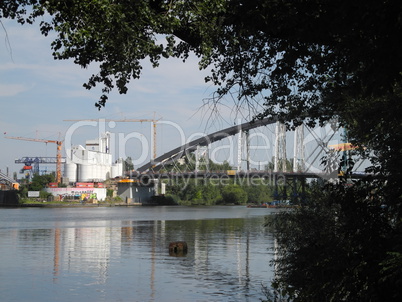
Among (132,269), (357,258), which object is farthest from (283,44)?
(132,269)

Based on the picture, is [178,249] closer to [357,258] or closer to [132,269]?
[132,269]

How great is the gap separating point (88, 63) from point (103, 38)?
94 cm

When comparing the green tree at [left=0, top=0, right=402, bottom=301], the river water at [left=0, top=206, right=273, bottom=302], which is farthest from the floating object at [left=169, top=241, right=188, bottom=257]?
the green tree at [left=0, top=0, right=402, bottom=301]

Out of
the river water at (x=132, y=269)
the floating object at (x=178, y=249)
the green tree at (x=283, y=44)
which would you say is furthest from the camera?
the floating object at (x=178, y=249)

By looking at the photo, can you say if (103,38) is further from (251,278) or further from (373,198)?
(251,278)

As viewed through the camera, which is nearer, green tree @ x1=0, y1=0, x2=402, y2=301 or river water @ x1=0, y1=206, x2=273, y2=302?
green tree @ x1=0, y1=0, x2=402, y2=301

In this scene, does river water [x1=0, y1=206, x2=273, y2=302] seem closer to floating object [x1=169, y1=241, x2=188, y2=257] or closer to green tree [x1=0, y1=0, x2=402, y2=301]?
floating object [x1=169, y1=241, x2=188, y2=257]

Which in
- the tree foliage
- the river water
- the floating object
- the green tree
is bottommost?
the river water

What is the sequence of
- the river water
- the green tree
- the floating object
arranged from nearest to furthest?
the green tree → the river water → the floating object

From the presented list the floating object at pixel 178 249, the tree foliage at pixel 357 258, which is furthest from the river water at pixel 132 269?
the tree foliage at pixel 357 258

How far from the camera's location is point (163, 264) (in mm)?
36125

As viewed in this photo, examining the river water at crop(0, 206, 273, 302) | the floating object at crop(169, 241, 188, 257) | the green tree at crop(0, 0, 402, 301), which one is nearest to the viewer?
the green tree at crop(0, 0, 402, 301)

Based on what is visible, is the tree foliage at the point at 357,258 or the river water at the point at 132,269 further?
the river water at the point at 132,269

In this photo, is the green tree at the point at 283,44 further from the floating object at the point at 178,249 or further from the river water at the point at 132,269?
the floating object at the point at 178,249
